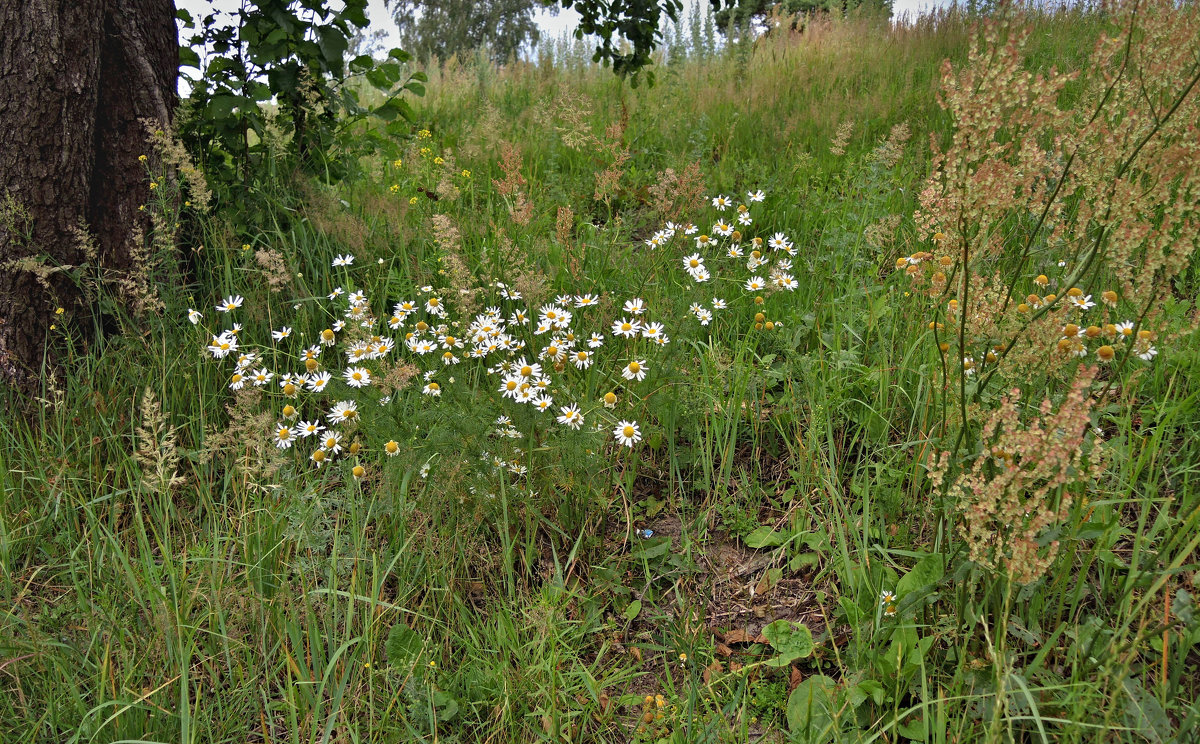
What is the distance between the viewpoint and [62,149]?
9.81 feet

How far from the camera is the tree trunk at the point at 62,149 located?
291cm

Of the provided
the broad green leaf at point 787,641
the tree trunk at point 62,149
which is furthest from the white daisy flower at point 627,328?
the tree trunk at point 62,149

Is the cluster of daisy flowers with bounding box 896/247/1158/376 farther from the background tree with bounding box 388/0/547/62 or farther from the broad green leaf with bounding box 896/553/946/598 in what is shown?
the background tree with bounding box 388/0/547/62

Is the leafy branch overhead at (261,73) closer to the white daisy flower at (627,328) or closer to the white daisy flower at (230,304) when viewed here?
the white daisy flower at (230,304)

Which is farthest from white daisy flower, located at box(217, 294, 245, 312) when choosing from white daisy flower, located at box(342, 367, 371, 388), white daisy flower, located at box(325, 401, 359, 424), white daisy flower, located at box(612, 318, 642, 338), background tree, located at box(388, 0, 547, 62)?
background tree, located at box(388, 0, 547, 62)

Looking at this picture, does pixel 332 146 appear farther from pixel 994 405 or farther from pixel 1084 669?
pixel 1084 669

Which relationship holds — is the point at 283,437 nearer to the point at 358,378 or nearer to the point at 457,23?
the point at 358,378

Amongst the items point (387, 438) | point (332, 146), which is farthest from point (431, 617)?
point (332, 146)

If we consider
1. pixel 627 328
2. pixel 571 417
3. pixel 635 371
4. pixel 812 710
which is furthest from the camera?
pixel 627 328

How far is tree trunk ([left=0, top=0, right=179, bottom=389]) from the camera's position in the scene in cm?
291

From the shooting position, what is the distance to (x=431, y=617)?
208 cm

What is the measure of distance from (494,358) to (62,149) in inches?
76.2

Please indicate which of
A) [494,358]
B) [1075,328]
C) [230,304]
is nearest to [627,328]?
[494,358]

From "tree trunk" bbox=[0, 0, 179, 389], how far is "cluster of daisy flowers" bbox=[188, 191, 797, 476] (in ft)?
1.83
